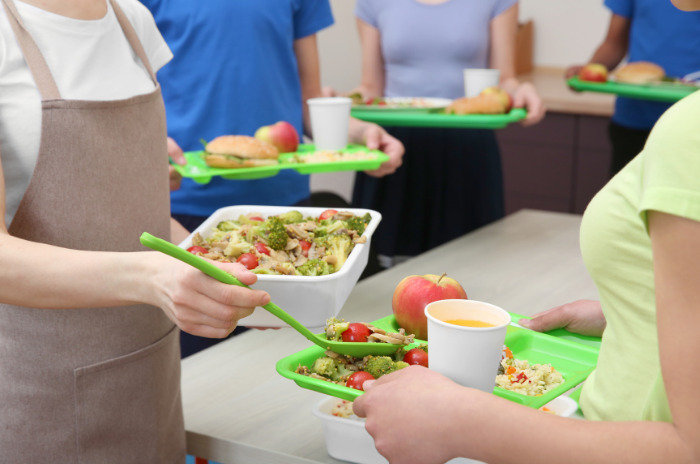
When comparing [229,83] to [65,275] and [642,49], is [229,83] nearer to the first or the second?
[65,275]

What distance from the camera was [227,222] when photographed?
1.29m

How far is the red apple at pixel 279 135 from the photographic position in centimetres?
181

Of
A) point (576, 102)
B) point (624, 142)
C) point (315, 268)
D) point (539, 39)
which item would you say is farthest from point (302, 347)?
point (539, 39)

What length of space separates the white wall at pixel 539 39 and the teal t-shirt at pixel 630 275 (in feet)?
10.7

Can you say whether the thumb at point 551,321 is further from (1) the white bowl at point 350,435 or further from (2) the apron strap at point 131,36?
(2) the apron strap at point 131,36

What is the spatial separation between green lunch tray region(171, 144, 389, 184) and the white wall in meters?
2.27

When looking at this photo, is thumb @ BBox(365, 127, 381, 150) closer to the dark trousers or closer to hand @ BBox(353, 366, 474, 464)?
hand @ BBox(353, 366, 474, 464)

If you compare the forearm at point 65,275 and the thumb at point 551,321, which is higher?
the forearm at point 65,275

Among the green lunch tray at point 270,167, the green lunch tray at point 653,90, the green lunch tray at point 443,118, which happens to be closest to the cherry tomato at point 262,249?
the green lunch tray at point 270,167

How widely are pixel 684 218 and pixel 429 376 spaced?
30 cm

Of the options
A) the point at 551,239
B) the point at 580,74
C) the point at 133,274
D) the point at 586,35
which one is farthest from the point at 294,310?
the point at 586,35

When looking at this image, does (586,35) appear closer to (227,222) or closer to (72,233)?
(227,222)

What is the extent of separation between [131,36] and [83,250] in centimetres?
36

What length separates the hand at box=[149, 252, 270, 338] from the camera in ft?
2.77
